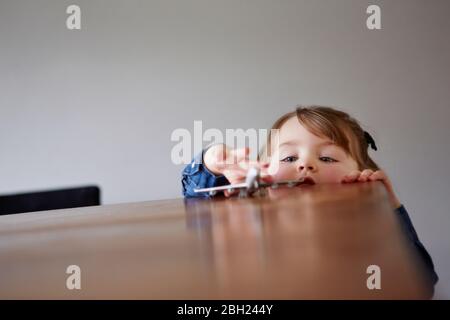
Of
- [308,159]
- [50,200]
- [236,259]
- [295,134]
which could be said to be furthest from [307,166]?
[50,200]

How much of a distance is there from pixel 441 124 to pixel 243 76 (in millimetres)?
934

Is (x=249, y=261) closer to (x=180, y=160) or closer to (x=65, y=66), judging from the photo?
(x=180, y=160)

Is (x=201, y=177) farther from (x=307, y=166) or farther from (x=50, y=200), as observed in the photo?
(x=50, y=200)

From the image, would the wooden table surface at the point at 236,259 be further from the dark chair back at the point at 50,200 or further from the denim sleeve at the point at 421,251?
the dark chair back at the point at 50,200

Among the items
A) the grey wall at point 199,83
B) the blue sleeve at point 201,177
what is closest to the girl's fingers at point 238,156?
the blue sleeve at point 201,177

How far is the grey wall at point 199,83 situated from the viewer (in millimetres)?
1987

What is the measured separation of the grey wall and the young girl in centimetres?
76

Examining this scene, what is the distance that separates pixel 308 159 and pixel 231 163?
32 centimetres

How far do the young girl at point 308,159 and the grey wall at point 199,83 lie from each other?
761 millimetres

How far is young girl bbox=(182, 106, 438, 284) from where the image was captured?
807 millimetres

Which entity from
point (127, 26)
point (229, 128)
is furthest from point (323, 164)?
point (127, 26)

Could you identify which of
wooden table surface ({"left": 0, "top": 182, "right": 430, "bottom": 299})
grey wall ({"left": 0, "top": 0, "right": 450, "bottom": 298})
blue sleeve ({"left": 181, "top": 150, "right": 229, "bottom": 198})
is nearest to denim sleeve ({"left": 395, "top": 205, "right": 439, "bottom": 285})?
wooden table surface ({"left": 0, "top": 182, "right": 430, "bottom": 299})

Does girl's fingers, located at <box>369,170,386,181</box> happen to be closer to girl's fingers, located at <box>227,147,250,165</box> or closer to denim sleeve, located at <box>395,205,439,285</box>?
denim sleeve, located at <box>395,205,439,285</box>

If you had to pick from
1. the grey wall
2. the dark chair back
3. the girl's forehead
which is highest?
the grey wall
